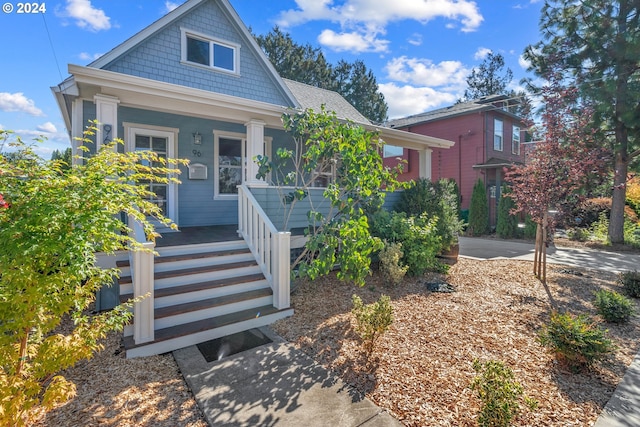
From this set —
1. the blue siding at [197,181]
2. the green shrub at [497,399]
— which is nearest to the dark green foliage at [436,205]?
the blue siding at [197,181]

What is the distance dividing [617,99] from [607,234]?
15.1 ft

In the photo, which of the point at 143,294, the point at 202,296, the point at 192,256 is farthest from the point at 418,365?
the point at 192,256

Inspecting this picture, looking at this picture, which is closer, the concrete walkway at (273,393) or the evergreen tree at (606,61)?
the concrete walkway at (273,393)

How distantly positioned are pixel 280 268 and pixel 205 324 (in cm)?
114

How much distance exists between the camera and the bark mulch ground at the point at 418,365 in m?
2.39

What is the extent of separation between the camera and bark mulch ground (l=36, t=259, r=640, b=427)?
2389mm

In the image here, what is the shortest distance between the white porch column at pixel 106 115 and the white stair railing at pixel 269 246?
6.85 ft

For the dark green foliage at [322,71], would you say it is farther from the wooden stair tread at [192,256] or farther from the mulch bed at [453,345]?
the mulch bed at [453,345]

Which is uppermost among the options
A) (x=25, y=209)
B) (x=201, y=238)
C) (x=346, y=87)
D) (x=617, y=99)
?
(x=346, y=87)

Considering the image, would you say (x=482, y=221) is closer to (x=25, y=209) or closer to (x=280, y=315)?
(x=280, y=315)

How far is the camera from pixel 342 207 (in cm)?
503

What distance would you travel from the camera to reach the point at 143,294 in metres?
3.30

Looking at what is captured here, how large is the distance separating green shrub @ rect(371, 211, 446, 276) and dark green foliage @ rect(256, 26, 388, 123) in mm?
22223

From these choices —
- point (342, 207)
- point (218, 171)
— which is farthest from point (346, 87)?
point (342, 207)
